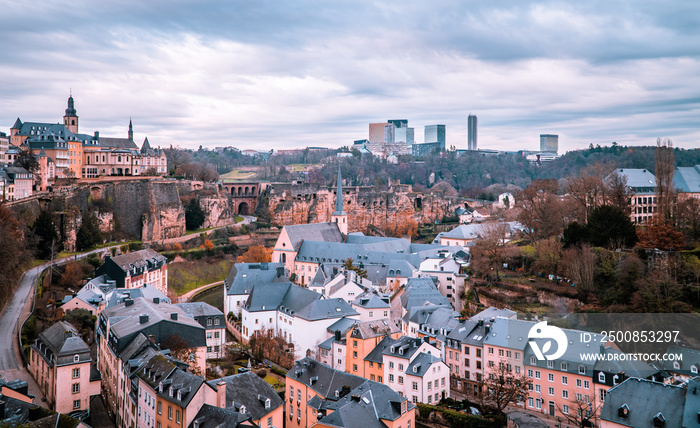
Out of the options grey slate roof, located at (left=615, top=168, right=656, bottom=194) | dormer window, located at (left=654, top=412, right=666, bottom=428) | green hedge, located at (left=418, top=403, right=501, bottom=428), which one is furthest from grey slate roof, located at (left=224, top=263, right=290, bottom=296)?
grey slate roof, located at (left=615, top=168, right=656, bottom=194)

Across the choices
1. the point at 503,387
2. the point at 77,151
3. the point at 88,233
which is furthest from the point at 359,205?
the point at 503,387

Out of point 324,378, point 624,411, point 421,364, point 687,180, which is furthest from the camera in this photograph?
point 687,180

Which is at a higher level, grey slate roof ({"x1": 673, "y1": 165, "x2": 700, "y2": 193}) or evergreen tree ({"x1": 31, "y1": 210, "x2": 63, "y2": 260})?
grey slate roof ({"x1": 673, "y1": 165, "x2": 700, "y2": 193})

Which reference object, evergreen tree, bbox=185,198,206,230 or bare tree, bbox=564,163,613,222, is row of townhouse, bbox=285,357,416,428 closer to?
bare tree, bbox=564,163,613,222

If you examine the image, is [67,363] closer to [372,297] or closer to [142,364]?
[142,364]

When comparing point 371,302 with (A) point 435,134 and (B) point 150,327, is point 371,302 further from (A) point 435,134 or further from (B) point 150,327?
(A) point 435,134

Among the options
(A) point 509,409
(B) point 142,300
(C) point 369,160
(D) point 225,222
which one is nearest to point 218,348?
(B) point 142,300

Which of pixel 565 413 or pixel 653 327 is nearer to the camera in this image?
pixel 565 413
